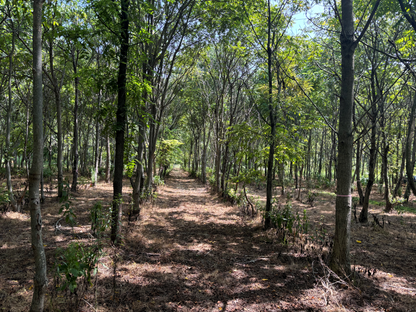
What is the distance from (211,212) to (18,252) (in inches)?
244

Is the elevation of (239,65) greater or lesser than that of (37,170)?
greater

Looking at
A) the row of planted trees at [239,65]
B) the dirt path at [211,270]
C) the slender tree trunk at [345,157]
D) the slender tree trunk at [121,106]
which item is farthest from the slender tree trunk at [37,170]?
the slender tree trunk at [345,157]

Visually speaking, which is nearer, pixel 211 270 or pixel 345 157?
pixel 345 157

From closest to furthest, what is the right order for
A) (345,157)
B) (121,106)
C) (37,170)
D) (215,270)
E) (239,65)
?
(37,170) < (345,157) < (215,270) < (121,106) < (239,65)

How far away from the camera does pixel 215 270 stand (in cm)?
447

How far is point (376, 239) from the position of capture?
20.9ft

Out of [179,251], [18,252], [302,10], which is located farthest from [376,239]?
[18,252]

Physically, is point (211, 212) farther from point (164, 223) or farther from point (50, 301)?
point (50, 301)

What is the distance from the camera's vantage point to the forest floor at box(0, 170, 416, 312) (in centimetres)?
329

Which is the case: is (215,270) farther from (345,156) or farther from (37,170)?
(37,170)

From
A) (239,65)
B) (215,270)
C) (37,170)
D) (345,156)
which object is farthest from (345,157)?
(239,65)

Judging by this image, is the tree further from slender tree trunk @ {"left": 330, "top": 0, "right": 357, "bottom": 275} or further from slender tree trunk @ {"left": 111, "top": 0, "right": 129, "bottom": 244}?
slender tree trunk @ {"left": 111, "top": 0, "right": 129, "bottom": 244}

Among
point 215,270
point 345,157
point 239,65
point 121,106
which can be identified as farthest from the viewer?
point 239,65

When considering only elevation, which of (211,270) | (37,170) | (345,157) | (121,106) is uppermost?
(121,106)
